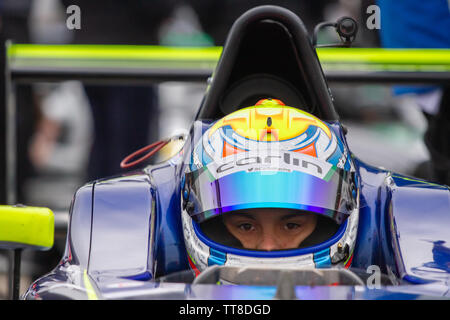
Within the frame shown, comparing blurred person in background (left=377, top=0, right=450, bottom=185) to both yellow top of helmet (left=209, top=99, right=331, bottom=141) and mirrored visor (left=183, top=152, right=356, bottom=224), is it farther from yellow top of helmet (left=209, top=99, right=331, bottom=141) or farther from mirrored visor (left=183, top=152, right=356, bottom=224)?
mirrored visor (left=183, top=152, right=356, bottom=224)

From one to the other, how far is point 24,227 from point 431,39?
2465 millimetres

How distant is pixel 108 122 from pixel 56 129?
2860mm

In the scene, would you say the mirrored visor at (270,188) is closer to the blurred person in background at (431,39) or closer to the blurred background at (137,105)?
the blurred background at (137,105)

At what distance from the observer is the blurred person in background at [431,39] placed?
3.81 m

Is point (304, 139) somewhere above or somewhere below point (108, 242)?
above

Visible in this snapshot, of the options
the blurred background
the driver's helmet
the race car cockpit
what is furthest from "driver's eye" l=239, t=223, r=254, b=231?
the blurred background

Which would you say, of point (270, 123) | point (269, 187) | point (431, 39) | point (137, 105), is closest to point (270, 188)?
point (269, 187)

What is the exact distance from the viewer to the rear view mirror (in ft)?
7.14

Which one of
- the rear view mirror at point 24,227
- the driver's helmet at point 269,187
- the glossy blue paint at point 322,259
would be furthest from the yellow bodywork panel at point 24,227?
the glossy blue paint at point 322,259

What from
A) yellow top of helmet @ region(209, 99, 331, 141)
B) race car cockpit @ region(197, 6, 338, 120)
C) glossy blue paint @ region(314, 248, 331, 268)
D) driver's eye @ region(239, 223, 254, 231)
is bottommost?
glossy blue paint @ region(314, 248, 331, 268)

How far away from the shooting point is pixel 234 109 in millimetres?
2629

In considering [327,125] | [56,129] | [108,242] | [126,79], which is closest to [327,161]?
[327,125]

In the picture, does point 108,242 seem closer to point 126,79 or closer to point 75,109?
A: point 126,79

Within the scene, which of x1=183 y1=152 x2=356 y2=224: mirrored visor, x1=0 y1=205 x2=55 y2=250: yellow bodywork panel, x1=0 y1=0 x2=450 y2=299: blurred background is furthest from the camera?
x1=0 y1=0 x2=450 y2=299: blurred background
